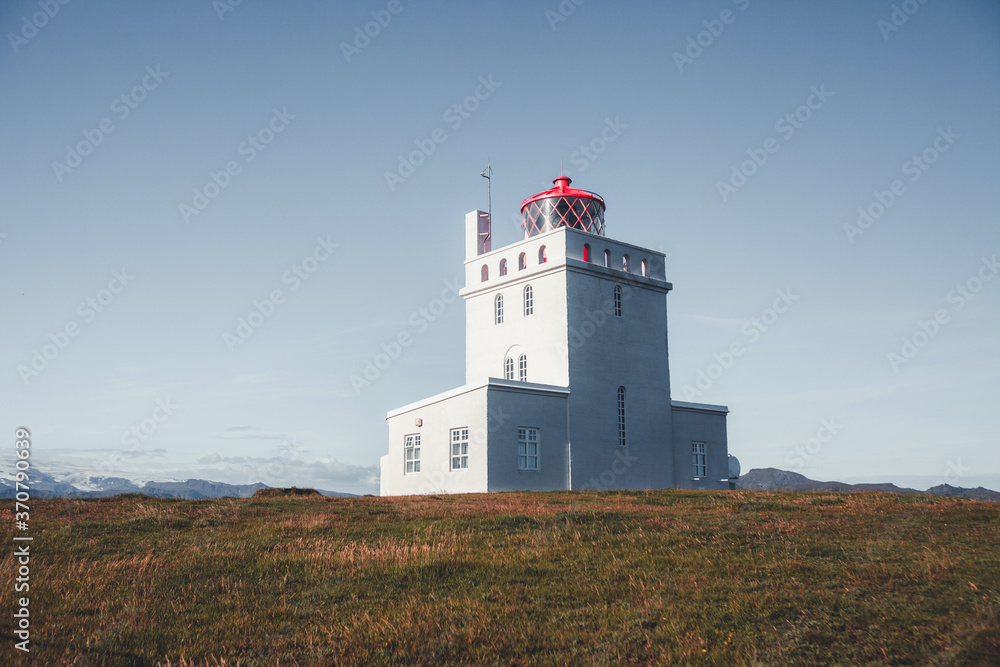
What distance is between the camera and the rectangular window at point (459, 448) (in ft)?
101

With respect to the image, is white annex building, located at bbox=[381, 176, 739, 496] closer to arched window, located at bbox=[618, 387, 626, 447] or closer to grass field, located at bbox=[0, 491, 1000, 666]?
arched window, located at bbox=[618, 387, 626, 447]

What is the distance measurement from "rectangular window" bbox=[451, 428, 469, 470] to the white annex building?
0.05 metres

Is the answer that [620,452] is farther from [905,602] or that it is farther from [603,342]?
[905,602]

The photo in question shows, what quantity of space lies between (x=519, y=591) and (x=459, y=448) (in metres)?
20.9

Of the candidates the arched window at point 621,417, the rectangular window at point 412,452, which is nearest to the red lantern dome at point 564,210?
the arched window at point 621,417

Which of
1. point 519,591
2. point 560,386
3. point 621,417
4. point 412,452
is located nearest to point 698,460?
point 621,417

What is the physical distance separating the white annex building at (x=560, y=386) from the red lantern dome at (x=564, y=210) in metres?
0.06

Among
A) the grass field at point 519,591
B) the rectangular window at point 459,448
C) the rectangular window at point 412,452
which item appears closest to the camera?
the grass field at point 519,591

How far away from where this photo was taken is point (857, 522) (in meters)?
16.4

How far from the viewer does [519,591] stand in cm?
1031

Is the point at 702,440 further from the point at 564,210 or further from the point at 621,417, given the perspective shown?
the point at 564,210

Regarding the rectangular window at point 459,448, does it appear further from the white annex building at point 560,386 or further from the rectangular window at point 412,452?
the rectangular window at point 412,452

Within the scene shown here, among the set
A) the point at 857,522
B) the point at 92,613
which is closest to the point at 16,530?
the point at 92,613

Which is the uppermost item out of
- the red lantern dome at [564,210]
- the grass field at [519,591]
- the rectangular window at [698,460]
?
the red lantern dome at [564,210]
